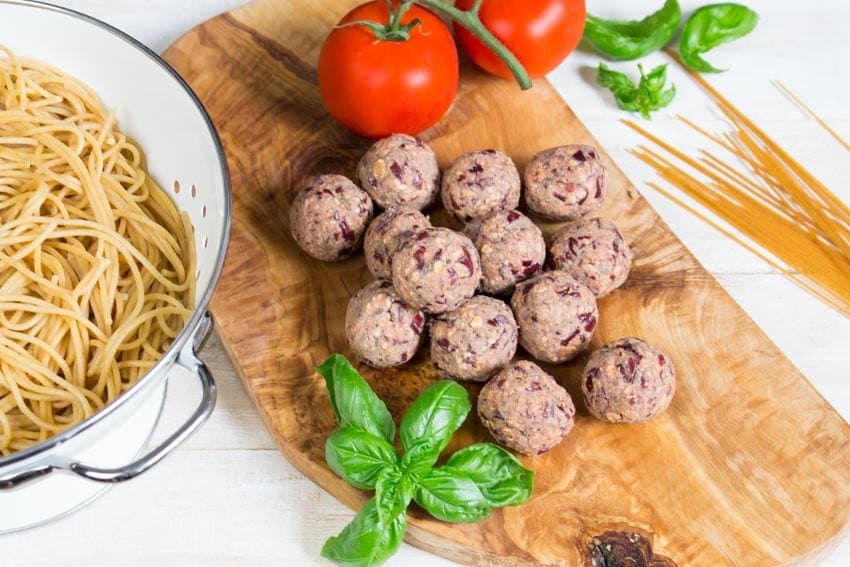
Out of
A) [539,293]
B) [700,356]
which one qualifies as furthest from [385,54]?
[700,356]

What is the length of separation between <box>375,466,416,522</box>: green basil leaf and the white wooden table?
27 cm

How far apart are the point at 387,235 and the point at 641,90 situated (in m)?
1.26

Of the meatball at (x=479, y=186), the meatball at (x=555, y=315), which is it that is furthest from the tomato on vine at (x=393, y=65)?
the meatball at (x=555, y=315)

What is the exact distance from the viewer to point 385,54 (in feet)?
9.79

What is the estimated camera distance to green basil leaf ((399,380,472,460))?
245 centimetres

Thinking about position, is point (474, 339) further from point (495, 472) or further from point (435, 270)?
point (495, 472)

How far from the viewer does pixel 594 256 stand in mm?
2752

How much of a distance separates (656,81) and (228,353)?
1781 millimetres

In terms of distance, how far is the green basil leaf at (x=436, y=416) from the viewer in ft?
8.05

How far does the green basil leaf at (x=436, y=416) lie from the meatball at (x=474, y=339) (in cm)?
10

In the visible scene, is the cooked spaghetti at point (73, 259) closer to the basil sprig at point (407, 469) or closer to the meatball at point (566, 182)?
the basil sprig at point (407, 469)

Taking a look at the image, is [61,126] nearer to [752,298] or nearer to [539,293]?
[539,293]

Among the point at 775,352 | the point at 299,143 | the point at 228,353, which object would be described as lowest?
the point at 228,353

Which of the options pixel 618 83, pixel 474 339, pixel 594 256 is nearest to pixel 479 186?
pixel 594 256
